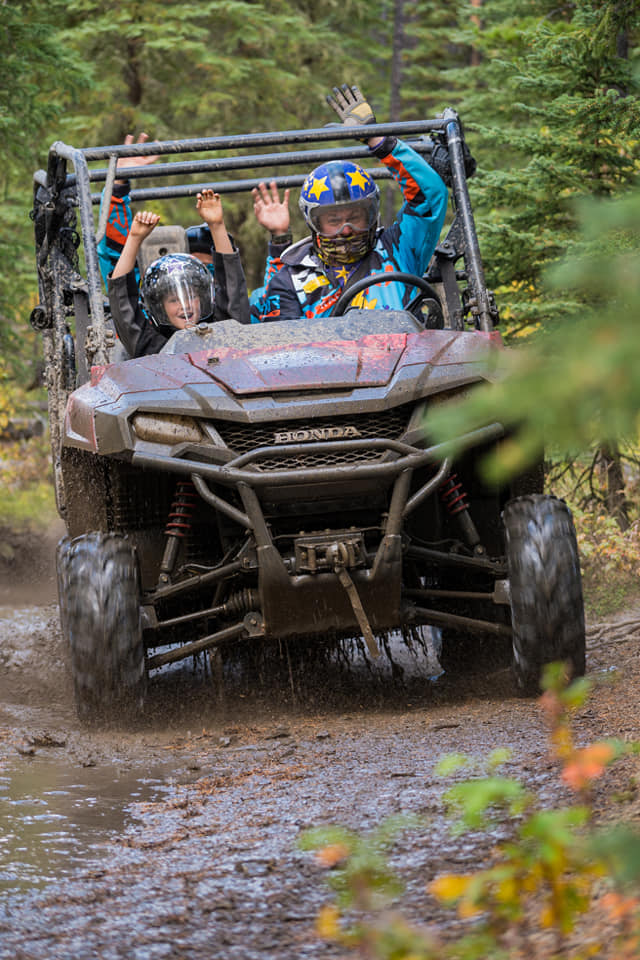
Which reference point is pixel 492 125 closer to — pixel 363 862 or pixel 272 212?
pixel 272 212

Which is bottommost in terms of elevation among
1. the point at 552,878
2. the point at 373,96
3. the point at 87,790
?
the point at 87,790

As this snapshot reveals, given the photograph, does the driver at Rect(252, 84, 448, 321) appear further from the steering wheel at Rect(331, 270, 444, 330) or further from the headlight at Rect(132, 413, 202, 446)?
the headlight at Rect(132, 413, 202, 446)

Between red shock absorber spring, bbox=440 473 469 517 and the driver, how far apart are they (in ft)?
3.40

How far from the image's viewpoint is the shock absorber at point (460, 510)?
4.87m

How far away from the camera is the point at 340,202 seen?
5.76 m

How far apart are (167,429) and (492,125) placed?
23.0ft

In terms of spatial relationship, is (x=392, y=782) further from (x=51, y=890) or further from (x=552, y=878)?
(x=552, y=878)

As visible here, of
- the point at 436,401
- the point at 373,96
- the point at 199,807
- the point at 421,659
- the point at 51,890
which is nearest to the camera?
the point at 51,890

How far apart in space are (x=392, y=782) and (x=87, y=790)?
0.97m

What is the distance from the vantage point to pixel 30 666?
21.8ft

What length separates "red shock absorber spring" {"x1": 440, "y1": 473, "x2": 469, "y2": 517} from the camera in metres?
4.89

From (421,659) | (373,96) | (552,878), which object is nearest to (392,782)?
(552,878)

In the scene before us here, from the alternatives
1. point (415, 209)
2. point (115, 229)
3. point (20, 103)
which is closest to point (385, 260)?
point (415, 209)

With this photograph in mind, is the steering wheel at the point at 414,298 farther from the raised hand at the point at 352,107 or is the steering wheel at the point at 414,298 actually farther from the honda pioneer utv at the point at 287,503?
the raised hand at the point at 352,107
